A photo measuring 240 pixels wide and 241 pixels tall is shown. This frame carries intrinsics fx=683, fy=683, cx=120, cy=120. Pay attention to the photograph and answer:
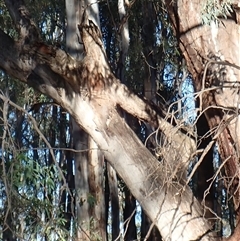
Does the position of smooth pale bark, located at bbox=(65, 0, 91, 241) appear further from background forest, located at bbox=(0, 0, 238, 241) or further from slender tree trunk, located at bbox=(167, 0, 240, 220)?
slender tree trunk, located at bbox=(167, 0, 240, 220)

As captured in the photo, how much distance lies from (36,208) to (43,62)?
153 cm

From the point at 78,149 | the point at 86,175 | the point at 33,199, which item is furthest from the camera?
the point at 86,175

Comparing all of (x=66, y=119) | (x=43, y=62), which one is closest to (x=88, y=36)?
(x=43, y=62)

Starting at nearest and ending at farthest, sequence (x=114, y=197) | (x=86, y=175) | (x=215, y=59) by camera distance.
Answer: (x=215, y=59)
(x=86, y=175)
(x=114, y=197)

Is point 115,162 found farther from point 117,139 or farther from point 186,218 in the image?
point 186,218

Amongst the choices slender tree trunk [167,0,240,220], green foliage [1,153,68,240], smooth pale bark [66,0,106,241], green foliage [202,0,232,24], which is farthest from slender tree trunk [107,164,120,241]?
green foliage [202,0,232,24]

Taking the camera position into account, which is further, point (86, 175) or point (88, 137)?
point (86, 175)

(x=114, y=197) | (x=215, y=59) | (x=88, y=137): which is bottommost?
(x=114, y=197)

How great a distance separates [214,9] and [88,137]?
13.3ft

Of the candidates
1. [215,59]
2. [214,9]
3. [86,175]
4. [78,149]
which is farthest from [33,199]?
[86,175]

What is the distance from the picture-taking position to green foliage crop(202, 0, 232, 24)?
4.37m

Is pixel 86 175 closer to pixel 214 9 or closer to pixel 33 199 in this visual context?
pixel 33 199

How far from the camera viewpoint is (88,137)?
8.22 metres

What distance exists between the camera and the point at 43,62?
462cm
